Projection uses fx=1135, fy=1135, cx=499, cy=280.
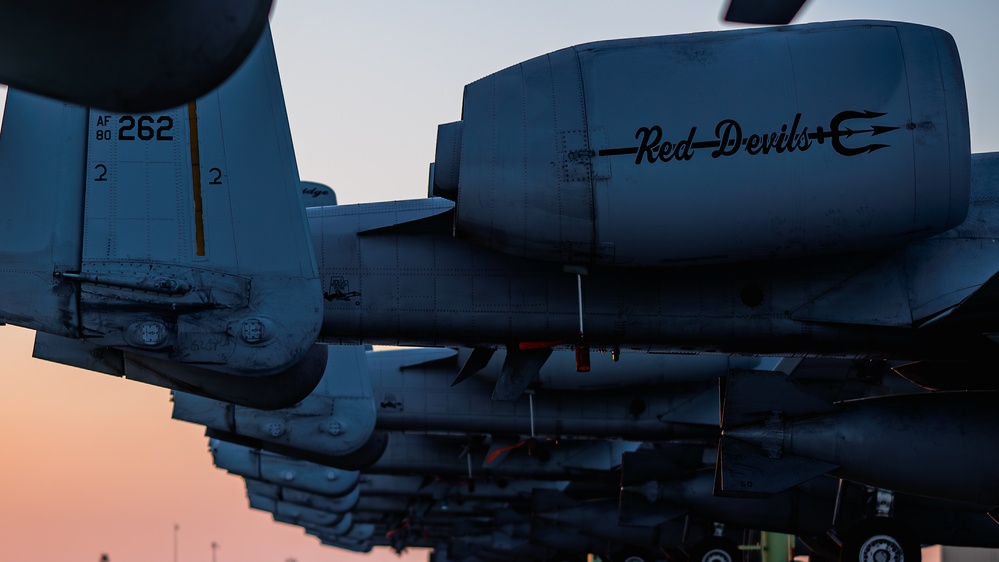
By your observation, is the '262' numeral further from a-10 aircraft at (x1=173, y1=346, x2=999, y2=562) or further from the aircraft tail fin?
a-10 aircraft at (x1=173, y1=346, x2=999, y2=562)

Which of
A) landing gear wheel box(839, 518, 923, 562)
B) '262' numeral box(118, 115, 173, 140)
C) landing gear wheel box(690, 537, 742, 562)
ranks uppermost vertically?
'262' numeral box(118, 115, 173, 140)

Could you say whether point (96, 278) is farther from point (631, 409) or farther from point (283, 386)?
point (631, 409)

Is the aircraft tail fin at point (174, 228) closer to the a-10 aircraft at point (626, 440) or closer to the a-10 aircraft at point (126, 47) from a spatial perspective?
the a-10 aircraft at point (626, 440)

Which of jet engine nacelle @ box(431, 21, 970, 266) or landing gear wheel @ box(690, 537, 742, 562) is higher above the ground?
jet engine nacelle @ box(431, 21, 970, 266)

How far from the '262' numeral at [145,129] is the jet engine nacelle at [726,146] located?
8.39ft

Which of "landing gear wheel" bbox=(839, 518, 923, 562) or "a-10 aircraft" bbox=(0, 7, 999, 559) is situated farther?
"landing gear wheel" bbox=(839, 518, 923, 562)

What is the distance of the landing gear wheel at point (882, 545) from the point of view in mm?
13328

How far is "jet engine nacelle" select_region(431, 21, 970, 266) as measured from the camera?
28.3ft

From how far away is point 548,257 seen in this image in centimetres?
923

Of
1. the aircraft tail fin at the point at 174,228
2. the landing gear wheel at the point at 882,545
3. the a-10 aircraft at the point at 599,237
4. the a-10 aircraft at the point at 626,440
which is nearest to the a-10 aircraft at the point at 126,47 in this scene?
the a-10 aircraft at the point at 599,237

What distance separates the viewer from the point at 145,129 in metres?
9.51

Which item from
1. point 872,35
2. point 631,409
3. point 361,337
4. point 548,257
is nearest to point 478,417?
point 631,409

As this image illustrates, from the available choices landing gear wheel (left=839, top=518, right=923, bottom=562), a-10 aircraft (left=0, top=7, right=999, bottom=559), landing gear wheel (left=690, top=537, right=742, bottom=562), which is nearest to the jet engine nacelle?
a-10 aircraft (left=0, top=7, right=999, bottom=559)

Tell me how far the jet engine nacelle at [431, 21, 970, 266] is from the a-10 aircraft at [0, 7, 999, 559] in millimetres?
19
